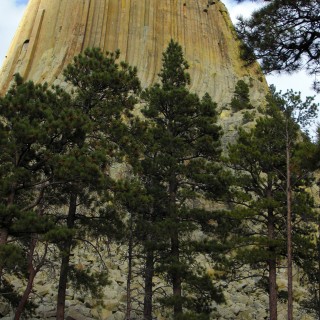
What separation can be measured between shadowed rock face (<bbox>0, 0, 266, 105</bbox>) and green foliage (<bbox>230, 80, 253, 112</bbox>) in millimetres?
1183

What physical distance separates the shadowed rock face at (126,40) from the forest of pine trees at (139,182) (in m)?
20.0

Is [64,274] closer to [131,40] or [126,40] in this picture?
[126,40]

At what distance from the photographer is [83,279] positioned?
1417cm

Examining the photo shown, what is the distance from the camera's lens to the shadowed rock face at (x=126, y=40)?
3844 centimetres

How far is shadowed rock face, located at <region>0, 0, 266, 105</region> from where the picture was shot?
38.4 meters

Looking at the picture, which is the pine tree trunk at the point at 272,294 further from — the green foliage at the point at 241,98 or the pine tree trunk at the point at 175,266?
the green foliage at the point at 241,98

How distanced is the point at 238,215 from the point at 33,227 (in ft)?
25.3

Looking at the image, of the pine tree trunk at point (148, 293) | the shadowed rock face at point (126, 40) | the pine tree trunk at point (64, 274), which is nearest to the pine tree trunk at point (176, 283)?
the pine tree trunk at point (148, 293)

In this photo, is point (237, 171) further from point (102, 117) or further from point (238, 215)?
point (102, 117)

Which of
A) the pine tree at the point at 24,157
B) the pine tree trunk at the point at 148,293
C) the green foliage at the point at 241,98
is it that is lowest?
the pine tree trunk at the point at 148,293

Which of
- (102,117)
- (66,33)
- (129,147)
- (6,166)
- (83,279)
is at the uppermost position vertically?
(66,33)

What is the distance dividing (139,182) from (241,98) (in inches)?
950

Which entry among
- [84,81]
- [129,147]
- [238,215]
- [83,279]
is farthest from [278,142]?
[83,279]

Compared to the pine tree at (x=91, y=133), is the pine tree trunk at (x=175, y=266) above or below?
below
